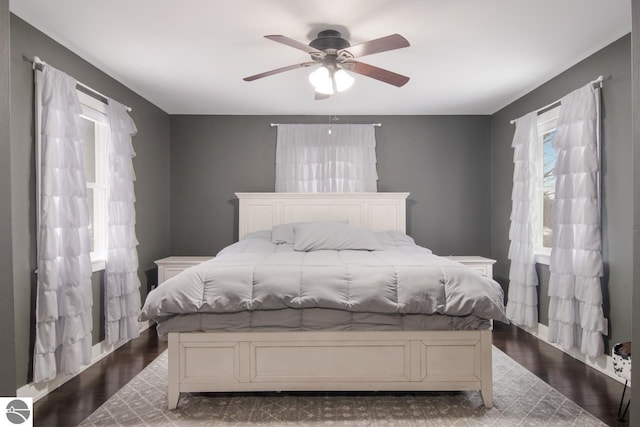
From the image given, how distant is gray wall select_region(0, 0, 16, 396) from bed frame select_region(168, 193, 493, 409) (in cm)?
119

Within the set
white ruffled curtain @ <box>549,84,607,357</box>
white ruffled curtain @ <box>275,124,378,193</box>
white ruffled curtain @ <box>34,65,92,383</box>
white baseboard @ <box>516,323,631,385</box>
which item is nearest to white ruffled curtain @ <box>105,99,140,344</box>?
white ruffled curtain @ <box>34,65,92,383</box>

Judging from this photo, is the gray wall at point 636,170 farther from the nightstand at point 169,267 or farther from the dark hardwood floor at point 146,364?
the nightstand at point 169,267

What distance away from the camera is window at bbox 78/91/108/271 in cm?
337

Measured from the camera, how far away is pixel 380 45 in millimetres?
2338

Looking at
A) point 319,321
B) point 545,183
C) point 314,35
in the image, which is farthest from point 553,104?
point 319,321

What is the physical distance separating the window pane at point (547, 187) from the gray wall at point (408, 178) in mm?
991

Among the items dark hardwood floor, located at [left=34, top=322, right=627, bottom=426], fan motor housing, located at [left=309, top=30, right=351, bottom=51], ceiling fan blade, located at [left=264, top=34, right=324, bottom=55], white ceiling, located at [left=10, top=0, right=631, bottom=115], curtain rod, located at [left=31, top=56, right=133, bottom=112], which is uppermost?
white ceiling, located at [left=10, top=0, right=631, bottom=115]

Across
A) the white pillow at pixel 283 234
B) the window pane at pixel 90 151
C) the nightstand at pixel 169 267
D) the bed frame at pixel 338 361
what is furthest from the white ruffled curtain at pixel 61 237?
the white pillow at pixel 283 234

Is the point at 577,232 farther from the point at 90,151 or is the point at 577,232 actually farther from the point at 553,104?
the point at 90,151

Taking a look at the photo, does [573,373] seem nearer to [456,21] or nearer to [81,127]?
Answer: [456,21]

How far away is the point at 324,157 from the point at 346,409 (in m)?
3.05

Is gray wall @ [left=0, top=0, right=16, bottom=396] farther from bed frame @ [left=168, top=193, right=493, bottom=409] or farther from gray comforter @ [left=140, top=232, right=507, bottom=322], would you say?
bed frame @ [left=168, top=193, right=493, bottom=409]

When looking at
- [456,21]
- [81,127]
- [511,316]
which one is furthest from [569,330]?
[81,127]

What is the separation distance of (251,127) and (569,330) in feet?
12.7
